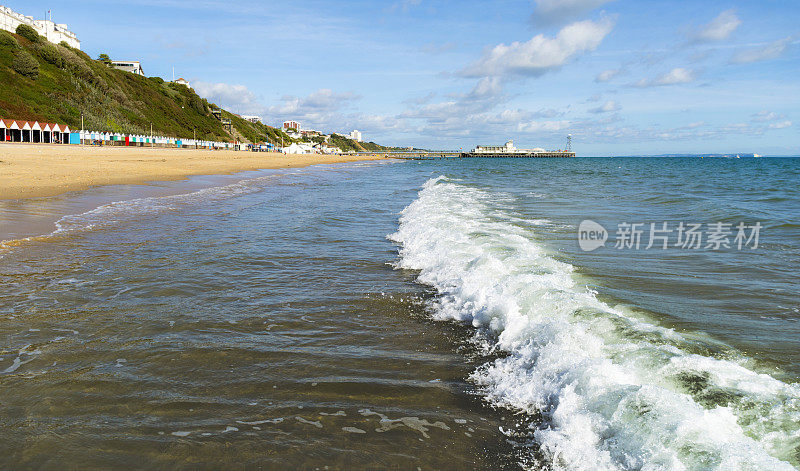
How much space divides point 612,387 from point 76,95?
279 ft

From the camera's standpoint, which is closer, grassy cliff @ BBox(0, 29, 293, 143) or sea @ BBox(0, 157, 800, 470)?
sea @ BBox(0, 157, 800, 470)

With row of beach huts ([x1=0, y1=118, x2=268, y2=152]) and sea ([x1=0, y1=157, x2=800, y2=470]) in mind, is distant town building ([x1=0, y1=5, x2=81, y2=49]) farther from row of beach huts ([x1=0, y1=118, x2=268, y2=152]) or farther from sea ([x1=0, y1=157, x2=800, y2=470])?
sea ([x1=0, y1=157, x2=800, y2=470])

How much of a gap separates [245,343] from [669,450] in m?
3.38

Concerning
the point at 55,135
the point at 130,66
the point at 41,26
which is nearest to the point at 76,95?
the point at 55,135

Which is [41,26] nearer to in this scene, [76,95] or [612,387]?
[76,95]

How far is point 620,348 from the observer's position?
396 centimetres

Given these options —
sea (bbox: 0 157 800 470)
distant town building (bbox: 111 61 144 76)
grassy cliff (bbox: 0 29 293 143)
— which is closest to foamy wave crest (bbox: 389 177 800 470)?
sea (bbox: 0 157 800 470)

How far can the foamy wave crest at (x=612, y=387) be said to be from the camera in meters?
2.67

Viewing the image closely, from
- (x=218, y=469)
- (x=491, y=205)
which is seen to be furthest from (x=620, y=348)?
(x=491, y=205)

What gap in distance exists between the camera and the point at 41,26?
327 ft

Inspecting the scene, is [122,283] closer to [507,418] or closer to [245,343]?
[245,343]

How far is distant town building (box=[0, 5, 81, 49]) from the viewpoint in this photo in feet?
288

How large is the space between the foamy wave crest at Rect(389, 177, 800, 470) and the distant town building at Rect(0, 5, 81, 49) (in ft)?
381

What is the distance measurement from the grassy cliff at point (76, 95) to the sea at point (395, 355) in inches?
2506
